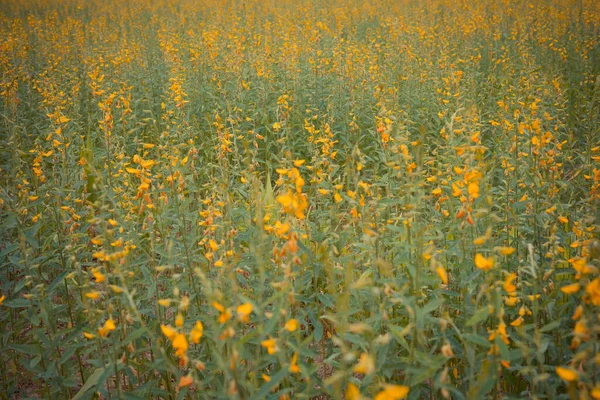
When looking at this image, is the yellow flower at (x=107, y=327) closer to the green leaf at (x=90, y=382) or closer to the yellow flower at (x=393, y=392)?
the green leaf at (x=90, y=382)

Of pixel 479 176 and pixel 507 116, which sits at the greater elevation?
pixel 479 176

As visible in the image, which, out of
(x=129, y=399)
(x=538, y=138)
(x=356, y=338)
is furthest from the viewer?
(x=538, y=138)

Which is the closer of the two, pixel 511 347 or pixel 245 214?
pixel 511 347

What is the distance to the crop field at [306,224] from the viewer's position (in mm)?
1788

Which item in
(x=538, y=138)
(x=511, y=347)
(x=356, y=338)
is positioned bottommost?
(x=511, y=347)

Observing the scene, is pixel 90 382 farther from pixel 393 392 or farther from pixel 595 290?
pixel 595 290

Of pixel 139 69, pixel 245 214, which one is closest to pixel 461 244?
pixel 245 214

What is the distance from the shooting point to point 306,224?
269cm

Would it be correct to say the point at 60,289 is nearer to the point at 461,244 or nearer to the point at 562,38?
the point at 461,244

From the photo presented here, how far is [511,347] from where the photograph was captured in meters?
2.38

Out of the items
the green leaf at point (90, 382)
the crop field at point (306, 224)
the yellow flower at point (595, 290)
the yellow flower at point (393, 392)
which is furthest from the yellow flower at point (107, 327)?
the yellow flower at point (595, 290)

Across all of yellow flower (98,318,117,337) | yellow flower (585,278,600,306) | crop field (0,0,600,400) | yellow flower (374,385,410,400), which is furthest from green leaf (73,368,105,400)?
yellow flower (585,278,600,306)

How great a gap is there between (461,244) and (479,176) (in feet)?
1.51

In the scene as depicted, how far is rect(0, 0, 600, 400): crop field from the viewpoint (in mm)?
1788
